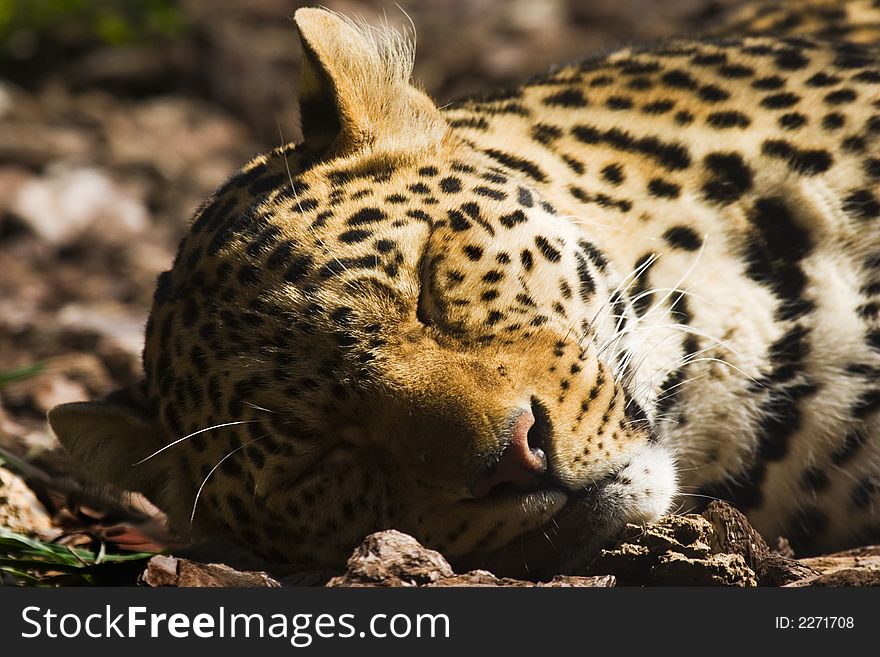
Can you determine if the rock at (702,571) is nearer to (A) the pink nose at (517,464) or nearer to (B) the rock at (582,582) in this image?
(B) the rock at (582,582)

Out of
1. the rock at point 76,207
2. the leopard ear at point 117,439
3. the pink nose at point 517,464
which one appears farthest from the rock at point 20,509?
the rock at point 76,207

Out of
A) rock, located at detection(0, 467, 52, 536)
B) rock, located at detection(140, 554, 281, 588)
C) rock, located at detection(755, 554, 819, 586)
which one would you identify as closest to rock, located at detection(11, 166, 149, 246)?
rock, located at detection(0, 467, 52, 536)

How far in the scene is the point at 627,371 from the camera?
14.2 feet

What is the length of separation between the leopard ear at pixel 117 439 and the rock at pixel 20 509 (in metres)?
0.40

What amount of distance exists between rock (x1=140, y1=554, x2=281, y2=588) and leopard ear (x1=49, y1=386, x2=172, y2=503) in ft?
2.63

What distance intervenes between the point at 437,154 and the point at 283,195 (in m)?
0.63

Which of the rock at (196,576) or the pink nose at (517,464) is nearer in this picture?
the pink nose at (517,464)

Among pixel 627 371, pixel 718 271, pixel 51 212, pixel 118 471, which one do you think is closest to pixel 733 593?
pixel 627 371

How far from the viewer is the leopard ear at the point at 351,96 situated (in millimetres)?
4543

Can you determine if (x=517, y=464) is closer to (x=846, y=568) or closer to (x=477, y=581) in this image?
(x=477, y=581)

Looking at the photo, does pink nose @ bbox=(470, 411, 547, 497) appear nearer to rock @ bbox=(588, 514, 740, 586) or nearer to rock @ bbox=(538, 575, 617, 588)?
rock @ bbox=(538, 575, 617, 588)

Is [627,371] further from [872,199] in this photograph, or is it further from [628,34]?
[628,34]

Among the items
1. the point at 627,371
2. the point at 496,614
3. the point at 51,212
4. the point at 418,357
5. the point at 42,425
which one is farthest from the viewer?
the point at 51,212

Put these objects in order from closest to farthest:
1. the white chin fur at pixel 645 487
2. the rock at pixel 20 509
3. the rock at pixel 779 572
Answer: the rock at pixel 779 572 → the white chin fur at pixel 645 487 → the rock at pixel 20 509
